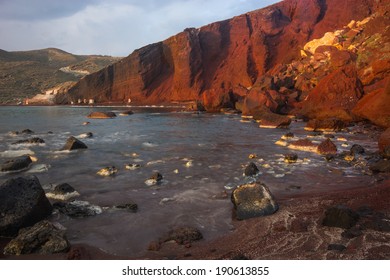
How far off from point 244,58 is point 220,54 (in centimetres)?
626

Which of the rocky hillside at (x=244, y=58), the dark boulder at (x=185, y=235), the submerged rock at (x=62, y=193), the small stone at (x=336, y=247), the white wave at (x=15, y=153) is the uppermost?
the rocky hillside at (x=244, y=58)

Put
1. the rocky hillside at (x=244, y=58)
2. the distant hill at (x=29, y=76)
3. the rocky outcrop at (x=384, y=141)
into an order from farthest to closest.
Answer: the distant hill at (x=29, y=76) → the rocky hillside at (x=244, y=58) → the rocky outcrop at (x=384, y=141)

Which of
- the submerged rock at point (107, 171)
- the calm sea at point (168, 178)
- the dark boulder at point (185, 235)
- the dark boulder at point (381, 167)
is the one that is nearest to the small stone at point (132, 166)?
the calm sea at point (168, 178)

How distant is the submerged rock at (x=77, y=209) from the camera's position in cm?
579

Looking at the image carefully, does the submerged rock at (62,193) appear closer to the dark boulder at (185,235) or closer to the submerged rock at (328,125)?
the dark boulder at (185,235)

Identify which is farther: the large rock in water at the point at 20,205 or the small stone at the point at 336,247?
the large rock in water at the point at 20,205

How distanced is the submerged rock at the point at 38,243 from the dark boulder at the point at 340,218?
155 inches

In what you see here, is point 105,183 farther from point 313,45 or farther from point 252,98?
point 313,45

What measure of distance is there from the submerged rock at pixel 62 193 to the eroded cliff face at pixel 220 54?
40.0 meters

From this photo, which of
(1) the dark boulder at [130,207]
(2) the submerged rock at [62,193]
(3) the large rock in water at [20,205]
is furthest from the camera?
(2) the submerged rock at [62,193]

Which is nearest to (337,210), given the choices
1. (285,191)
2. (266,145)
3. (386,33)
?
(285,191)

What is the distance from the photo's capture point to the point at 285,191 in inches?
276

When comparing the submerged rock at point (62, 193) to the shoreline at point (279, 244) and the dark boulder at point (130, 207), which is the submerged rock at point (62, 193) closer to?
the dark boulder at point (130, 207)

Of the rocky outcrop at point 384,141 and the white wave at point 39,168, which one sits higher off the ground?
the rocky outcrop at point 384,141
